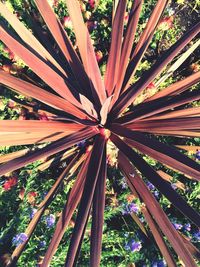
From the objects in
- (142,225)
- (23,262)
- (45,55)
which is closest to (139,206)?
(142,225)

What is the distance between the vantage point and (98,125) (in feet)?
5.76

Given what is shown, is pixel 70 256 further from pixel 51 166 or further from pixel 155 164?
pixel 155 164

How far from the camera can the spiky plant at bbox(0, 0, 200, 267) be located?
1451mm

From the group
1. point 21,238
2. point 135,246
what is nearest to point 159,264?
point 135,246

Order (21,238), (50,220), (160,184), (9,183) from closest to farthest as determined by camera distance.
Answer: (160,184) < (21,238) < (50,220) < (9,183)

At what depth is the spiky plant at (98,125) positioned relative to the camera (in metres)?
1.45

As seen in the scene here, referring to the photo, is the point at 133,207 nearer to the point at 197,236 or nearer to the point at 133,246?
the point at 133,246

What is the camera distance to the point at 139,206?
179 centimetres

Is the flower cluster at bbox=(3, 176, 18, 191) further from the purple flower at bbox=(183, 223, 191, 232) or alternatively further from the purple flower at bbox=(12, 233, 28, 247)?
the purple flower at bbox=(183, 223, 191, 232)

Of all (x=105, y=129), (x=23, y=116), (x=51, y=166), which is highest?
(x=23, y=116)

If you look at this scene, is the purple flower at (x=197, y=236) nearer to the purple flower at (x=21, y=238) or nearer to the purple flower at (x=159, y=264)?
the purple flower at (x=159, y=264)

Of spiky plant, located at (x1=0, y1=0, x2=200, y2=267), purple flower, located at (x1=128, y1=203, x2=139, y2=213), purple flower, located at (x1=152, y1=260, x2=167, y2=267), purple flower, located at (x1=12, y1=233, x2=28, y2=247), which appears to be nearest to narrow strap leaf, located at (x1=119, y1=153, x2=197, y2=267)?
spiky plant, located at (x1=0, y1=0, x2=200, y2=267)

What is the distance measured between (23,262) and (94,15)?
5.90 feet

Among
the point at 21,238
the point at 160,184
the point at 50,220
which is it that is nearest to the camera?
the point at 160,184
